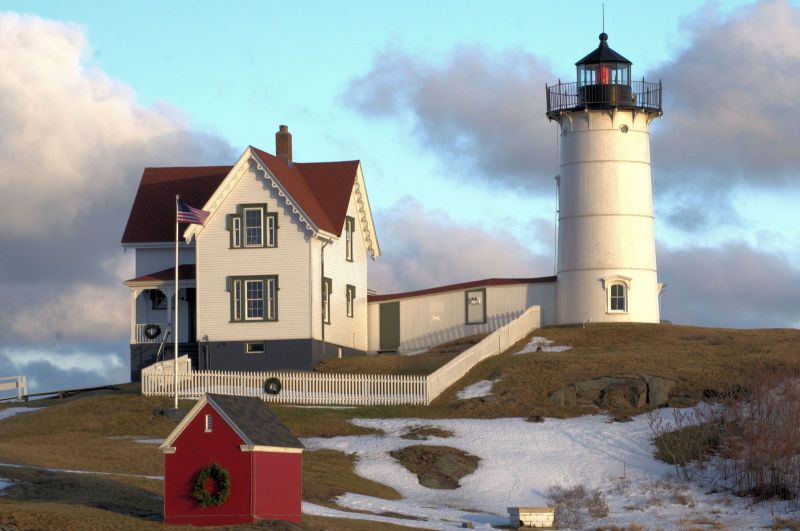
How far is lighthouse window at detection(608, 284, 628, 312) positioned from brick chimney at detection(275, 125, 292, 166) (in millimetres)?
14335

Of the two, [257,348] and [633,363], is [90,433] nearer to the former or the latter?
[257,348]

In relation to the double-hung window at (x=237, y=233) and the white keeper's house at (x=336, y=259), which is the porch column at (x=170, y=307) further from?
the double-hung window at (x=237, y=233)

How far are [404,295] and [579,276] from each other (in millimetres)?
7516

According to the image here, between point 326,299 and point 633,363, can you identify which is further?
point 326,299

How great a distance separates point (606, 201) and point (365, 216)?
10478mm

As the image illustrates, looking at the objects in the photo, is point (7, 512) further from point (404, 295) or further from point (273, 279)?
point (404, 295)

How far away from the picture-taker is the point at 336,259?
58125 mm

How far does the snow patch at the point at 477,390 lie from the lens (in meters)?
48.2

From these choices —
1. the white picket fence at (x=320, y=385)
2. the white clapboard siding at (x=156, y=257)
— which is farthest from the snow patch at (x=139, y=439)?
the white clapboard siding at (x=156, y=257)

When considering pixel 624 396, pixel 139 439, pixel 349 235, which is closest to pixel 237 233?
pixel 349 235

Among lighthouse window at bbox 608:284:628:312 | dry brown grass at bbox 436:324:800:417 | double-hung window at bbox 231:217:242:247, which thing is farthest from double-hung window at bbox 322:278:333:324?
lighthouse window at bbox 608:284:628:312

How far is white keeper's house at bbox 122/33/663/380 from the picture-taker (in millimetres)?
55250

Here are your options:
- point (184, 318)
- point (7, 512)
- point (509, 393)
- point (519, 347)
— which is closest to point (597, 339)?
point (519, 347)

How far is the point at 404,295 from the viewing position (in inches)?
2392
